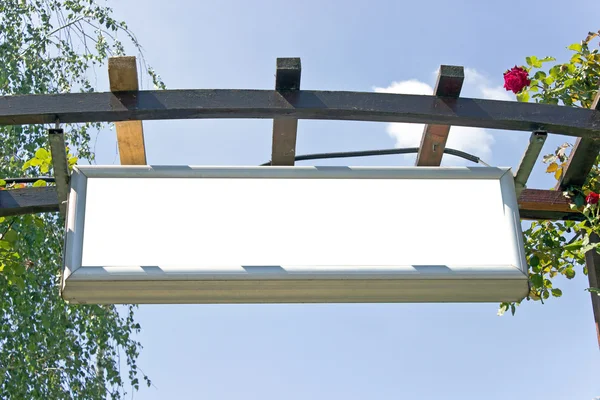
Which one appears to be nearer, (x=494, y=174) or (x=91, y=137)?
(x=494, y=174)

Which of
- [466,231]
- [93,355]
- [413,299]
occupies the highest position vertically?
[93,355]

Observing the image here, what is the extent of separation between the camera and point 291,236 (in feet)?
6.39

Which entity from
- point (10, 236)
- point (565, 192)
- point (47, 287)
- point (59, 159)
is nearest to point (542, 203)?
point (565, 192)

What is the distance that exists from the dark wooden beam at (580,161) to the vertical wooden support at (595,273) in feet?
0.75

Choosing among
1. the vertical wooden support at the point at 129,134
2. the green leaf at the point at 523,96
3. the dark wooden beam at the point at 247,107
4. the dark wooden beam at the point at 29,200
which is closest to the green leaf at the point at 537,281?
the green leaf at the point at 523,96

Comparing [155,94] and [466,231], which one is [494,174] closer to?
[466,231]

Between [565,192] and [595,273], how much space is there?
314mm

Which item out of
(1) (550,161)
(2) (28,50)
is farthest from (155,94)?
(2) (28,50)

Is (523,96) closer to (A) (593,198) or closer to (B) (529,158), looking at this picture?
(A) (593,198)

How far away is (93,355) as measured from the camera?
16.9ft

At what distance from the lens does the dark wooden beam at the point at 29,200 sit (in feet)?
7.72

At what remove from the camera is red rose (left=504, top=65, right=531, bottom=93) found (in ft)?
8.31

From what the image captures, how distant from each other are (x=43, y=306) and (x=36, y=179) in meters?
2.43

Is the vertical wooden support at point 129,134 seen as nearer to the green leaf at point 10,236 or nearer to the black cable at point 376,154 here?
the black cable at point 376,154
